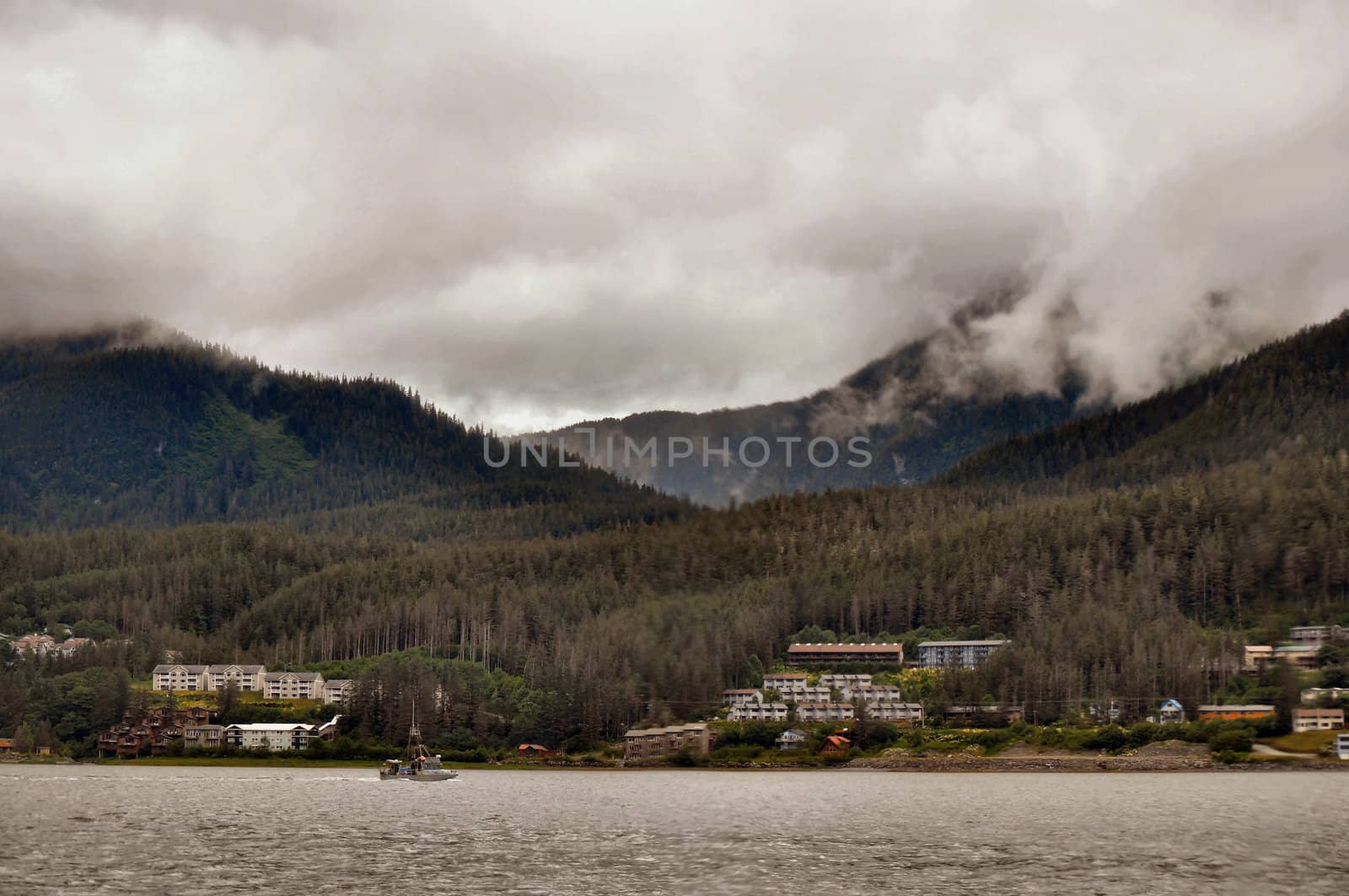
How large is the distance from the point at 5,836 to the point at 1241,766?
12155cm

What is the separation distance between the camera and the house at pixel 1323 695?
184125 mm

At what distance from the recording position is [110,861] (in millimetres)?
89812

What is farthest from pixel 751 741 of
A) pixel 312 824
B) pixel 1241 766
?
pixel 312 824

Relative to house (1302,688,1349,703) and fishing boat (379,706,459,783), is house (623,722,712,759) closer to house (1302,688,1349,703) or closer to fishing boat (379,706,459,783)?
fishing boat (379,706,459,783)

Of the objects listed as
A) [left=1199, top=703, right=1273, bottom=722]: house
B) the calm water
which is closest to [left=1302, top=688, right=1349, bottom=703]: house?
[left=1199, top=703, right=1273, bottom=722]: house

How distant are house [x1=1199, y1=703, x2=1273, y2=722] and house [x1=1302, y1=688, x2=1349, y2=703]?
4.14 metres

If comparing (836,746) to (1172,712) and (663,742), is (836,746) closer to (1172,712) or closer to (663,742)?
(663,742)

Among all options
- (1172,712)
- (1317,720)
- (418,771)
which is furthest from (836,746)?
(1317,720)

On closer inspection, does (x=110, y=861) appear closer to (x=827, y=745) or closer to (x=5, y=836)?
(x=5, y=836)

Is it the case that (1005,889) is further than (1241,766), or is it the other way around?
(1241,766)

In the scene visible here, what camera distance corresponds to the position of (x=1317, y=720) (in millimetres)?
180750

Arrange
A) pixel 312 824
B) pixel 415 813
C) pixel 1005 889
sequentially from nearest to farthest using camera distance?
pixel 1005 889
pixel 312 824
pixel 415 813

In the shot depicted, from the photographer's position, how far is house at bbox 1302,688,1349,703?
184m

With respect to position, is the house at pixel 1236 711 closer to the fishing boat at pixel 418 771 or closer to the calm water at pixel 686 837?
the calm water at pixel 686 837
